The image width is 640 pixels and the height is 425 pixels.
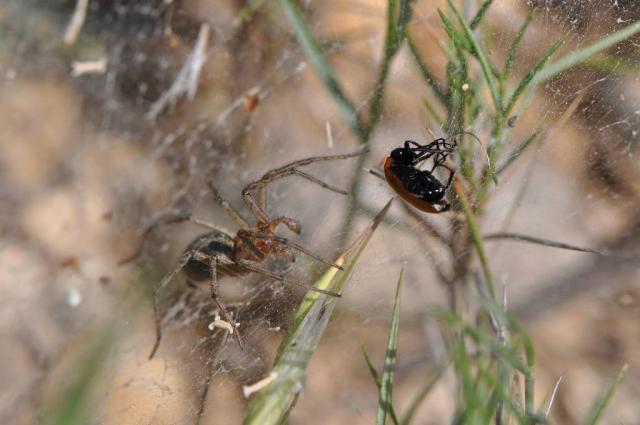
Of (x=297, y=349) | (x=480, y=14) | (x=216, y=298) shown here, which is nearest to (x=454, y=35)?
(x=480, y=14)

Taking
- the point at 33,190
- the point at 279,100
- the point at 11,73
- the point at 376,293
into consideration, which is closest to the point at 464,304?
the point at 376,293

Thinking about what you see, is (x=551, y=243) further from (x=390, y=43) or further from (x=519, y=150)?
(x=390, y=43)

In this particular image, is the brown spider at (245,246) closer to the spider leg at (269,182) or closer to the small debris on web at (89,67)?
the spider leg at (269,182)

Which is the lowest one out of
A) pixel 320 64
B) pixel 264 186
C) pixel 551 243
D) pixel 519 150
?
pixel 264 186

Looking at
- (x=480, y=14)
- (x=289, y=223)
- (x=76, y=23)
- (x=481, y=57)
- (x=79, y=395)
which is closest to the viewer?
(x=79, y=395)

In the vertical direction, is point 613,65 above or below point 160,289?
above

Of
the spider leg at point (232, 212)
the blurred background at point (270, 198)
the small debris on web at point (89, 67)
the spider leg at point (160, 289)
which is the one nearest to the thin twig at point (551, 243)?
the blurred background at point (270, 198)
